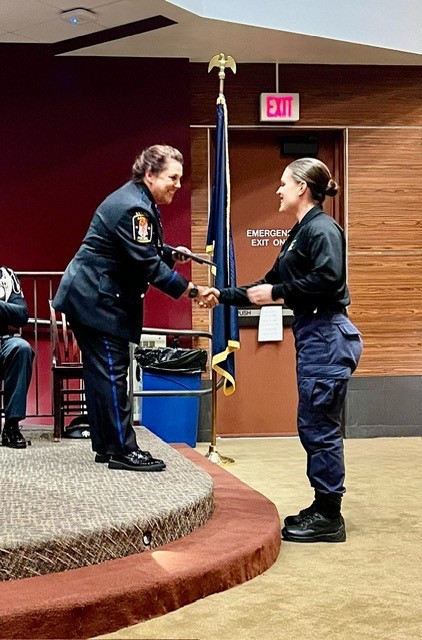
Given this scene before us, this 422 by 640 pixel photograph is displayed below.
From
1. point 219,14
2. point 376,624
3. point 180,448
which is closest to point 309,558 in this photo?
point 376,624

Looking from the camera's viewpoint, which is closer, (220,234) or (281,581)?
(281,581)

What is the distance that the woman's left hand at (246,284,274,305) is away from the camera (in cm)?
311

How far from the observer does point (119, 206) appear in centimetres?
331

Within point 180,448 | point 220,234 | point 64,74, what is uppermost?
point 64,74

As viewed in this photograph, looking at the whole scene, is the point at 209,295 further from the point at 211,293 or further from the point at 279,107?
the point at 279,107

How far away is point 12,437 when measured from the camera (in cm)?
402

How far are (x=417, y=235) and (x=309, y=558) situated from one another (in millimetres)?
3655

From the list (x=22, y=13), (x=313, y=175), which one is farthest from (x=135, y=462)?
(x=22, y=13)

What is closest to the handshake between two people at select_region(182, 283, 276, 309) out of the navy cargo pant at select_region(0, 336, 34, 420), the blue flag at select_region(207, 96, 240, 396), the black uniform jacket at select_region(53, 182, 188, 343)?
the black uniform jacket at select_region(53, 182, 188, 343)

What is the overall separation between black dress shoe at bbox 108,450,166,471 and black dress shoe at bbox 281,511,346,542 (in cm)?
55

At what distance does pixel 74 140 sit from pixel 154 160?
2.48m

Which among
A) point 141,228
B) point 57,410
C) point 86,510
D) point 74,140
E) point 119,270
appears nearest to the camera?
point 86,510

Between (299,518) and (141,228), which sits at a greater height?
(141,228)

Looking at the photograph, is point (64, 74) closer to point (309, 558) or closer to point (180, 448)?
point (180, 448)
